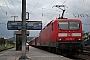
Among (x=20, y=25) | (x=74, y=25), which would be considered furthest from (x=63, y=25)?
(x=20, y=25)

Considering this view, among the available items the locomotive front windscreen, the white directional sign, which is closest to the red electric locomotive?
the locomotive front windscreen

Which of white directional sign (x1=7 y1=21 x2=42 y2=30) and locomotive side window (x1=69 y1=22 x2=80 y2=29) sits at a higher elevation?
white directional sign (x1=7 y1=21 x2=42 y2=30)

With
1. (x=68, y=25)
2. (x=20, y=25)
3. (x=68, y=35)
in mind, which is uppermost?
(x=20, y=25)

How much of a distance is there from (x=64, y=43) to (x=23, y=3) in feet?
25.3

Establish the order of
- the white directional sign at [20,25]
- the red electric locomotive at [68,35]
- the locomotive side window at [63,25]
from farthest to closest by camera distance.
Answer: the white directional sign at [20,25], the locomotive side window at [63,25], the red electric locomotive at [68,35]

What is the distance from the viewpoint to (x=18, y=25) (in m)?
33.1

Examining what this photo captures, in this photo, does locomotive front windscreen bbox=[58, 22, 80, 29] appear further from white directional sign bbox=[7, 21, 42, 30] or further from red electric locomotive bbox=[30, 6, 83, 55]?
white directional sign bbox=[7, 21, 42, 30]

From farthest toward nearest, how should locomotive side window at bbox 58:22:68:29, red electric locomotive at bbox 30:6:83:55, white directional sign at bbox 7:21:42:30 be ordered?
white directional sign at bbox 7:21:42:30, locomotive side window at bbox 58:22:68:29, red electric locomotive at bbox 30:6:83:55

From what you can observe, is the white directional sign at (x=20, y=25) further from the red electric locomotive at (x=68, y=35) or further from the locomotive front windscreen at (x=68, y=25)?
the locomotive front windscreen at (x=68, y=25)

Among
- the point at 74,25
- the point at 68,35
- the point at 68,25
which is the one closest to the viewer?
the point at 68,35

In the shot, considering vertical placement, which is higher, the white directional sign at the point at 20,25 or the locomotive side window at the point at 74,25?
the white directional sign at the point at 20,25

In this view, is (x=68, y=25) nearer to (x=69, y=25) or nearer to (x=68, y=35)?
(x=69, y=25)

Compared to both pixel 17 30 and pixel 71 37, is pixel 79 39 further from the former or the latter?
pixel 17 30

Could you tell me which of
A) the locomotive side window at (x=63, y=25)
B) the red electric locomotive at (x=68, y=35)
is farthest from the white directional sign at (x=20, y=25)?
the locomotive side window at (x=63, y=25)
